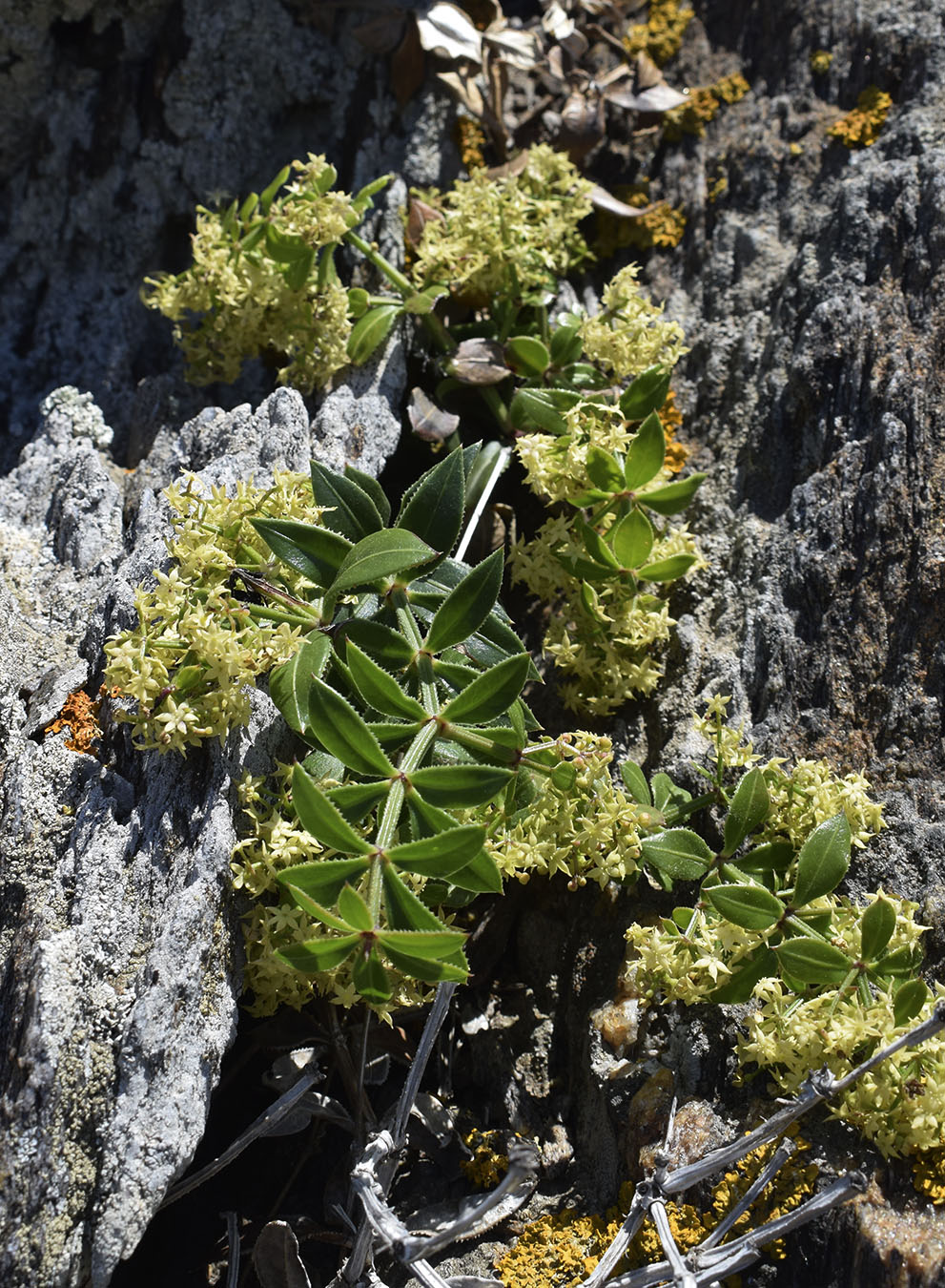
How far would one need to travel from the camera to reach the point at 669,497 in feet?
8.89

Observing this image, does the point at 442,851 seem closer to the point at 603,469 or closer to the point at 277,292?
the point at 603,469

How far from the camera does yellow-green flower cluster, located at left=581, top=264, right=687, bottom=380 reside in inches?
120

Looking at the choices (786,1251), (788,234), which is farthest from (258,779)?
(788,234)

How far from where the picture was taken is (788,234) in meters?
3.52

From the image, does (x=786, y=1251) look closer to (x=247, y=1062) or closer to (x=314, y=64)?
(x=247, y=1062)

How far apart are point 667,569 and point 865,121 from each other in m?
1.93

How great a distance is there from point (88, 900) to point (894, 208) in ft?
10.0

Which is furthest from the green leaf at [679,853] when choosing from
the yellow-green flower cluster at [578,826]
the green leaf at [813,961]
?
the green leaf at [813,961]

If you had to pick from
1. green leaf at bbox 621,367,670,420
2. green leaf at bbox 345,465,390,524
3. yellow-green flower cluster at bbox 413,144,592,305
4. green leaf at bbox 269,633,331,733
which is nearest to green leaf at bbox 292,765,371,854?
green leaf at bbox 269,633,331,733

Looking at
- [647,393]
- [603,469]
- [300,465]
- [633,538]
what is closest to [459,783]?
[633,538]

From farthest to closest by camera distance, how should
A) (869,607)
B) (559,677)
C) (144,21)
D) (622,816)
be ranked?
1. (144,21)
2. (559,677)
3. (869,607)
4. (622,816)

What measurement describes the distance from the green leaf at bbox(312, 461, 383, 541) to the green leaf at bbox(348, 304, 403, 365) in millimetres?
766

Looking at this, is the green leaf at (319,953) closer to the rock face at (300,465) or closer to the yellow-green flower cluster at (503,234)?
the rock face at (300,465)

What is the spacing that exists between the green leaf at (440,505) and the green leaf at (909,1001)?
54.9 inches
